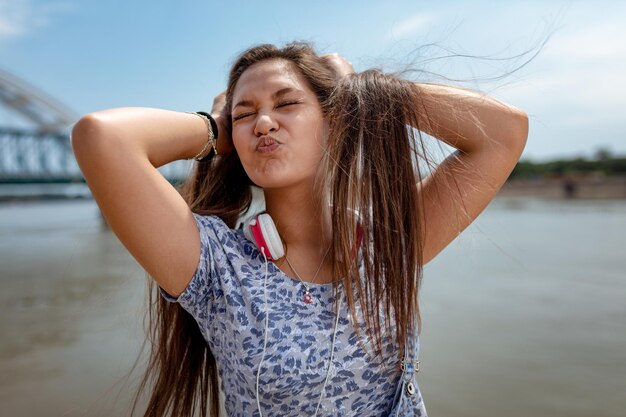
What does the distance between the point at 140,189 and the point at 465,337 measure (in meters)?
3.33

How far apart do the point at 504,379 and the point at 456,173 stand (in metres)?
2.21

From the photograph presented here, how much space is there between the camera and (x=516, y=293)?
527 cm

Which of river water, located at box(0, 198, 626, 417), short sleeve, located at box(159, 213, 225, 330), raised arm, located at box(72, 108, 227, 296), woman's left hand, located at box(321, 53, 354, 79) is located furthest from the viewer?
river water, located at box(0, 198, 626, 417)

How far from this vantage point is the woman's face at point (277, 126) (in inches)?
50.8

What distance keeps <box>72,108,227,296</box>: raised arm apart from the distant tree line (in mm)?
38867

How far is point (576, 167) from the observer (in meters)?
41.3

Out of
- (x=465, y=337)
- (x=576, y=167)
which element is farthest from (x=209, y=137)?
(x=576, y=167)

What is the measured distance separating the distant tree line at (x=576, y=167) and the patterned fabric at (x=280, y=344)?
3868 centimetres

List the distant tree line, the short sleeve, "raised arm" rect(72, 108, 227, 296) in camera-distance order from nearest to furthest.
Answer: "raised arm" rect(72, 108, 227, 296)
the short sleeve
the distant tree line

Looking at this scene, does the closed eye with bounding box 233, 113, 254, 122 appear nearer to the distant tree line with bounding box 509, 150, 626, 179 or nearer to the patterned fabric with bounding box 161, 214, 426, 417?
the patterned fabric with bounding box 161, 214, 426, 417

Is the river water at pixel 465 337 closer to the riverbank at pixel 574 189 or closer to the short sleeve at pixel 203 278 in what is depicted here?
the short sleeve at pixel 203 278

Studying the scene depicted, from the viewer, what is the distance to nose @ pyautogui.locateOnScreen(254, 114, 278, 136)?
4.15ft

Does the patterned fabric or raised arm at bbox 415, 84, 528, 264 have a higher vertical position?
raised arm at bbox 415, 84, 528, 264

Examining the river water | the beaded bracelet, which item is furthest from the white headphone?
the river water
